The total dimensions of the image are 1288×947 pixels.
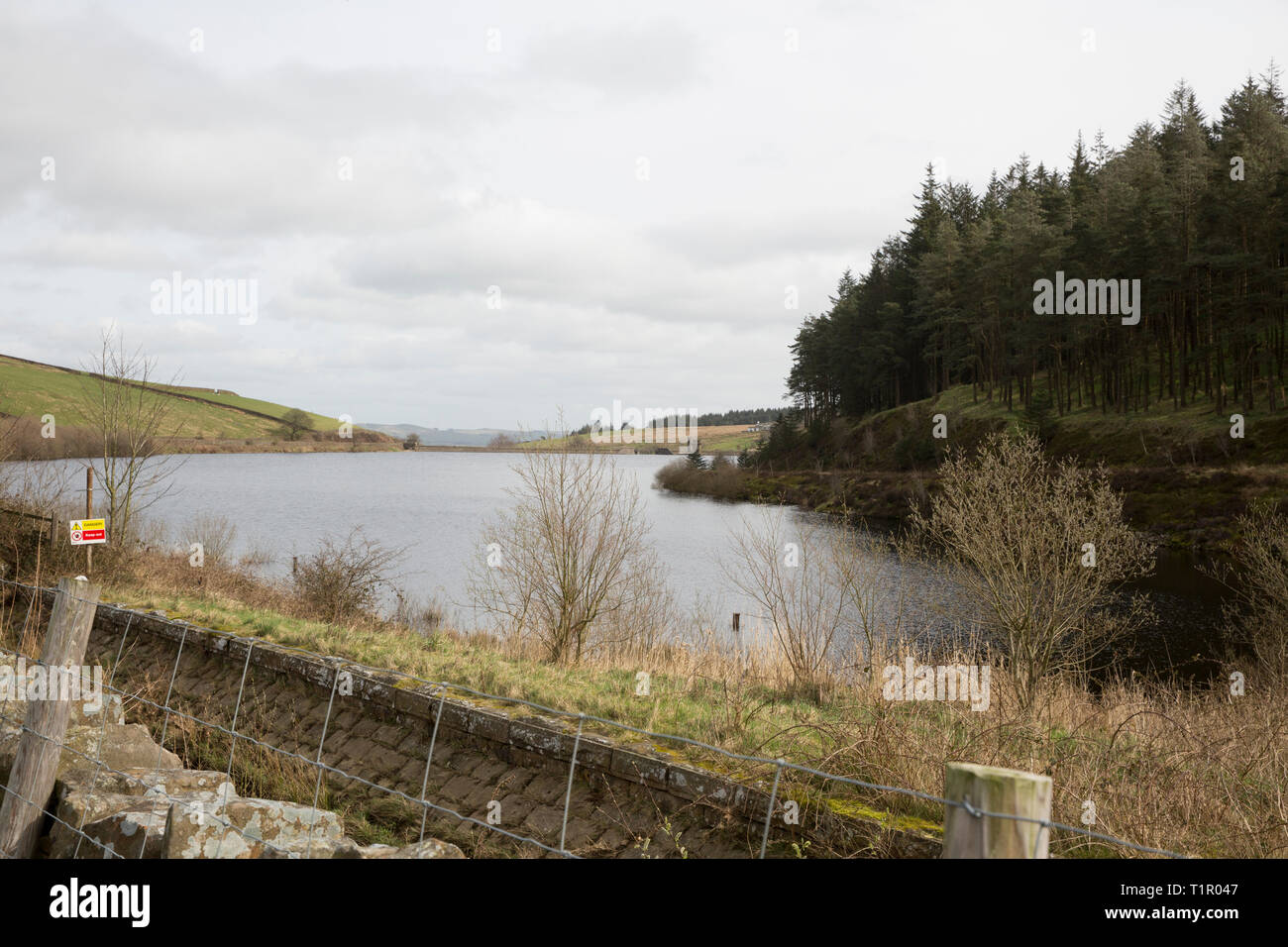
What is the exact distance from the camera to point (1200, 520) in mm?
33094

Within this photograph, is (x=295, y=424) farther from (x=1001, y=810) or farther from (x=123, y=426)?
(x=1001, y=810)

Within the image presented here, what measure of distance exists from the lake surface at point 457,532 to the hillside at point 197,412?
9.12 metres

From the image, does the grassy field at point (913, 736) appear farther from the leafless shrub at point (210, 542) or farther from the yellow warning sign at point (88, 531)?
the leafless shrub at point (210, 542)

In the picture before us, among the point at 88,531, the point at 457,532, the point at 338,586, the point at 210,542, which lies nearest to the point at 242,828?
the point at 88,531

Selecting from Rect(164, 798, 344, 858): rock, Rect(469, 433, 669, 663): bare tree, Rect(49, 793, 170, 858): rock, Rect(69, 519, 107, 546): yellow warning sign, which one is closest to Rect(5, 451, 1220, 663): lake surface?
Rect(469, 433, 669, 663): bare tree

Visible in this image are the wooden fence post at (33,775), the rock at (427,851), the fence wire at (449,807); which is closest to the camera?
the fence wire at (449,807)

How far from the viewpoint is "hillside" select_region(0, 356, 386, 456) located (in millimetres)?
77938

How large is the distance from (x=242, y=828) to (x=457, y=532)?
35023 mm

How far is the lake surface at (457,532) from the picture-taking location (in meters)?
22.7

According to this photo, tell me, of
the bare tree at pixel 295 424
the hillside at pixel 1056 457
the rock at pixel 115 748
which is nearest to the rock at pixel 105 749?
the rock at pixel 115 748

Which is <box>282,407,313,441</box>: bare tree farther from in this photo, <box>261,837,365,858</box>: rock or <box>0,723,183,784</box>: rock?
<box>261,837,365,858</box>: rock

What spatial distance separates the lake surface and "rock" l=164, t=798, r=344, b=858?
10.3 meters
